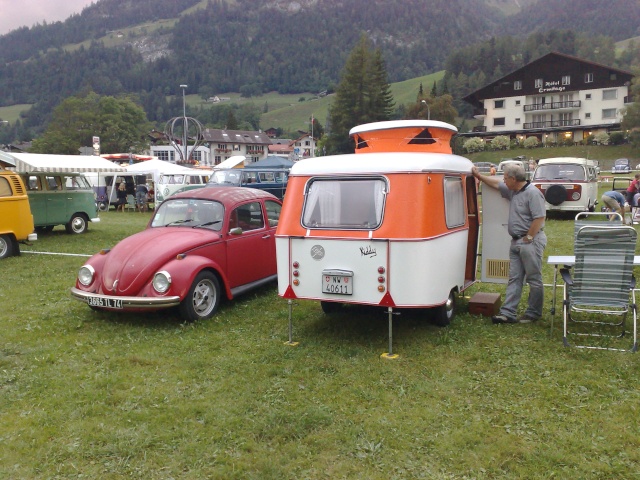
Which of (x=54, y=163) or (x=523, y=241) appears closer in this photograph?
(x=523, y=241)

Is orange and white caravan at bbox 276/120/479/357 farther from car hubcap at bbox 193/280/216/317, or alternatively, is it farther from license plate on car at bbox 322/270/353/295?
car hubcap at bbox 193/280/216/317

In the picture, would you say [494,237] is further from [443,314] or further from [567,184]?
[567,184]

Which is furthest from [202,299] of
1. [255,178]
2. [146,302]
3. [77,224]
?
[255,178]

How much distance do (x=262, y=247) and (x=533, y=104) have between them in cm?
7168

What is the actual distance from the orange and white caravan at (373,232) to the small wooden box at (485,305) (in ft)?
2.55

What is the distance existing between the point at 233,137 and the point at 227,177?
3668 inches

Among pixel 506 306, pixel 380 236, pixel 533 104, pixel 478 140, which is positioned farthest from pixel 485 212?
pixel 533 104

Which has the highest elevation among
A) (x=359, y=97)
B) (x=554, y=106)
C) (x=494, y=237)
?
(x=359, y=97)

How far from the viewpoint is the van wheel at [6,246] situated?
11867 mm

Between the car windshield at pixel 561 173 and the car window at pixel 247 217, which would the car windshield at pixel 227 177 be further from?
the car window at pixel 247 217

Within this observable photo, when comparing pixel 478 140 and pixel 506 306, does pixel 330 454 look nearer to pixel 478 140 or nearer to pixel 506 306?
pixel 506 306

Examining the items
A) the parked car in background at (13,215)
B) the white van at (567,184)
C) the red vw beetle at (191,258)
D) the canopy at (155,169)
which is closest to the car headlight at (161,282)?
the red vw beetle at (191,258)

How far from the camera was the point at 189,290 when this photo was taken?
6637 millimetres

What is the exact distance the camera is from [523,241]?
6297mm
